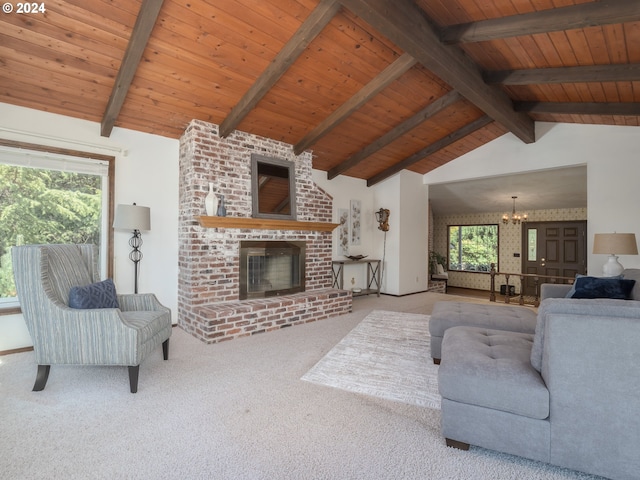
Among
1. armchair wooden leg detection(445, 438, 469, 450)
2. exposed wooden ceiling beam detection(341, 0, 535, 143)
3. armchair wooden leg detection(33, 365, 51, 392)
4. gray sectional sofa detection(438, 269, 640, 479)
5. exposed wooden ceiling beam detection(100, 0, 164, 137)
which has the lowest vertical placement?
armchair wooden leg detection(445, 438, 469, 450)

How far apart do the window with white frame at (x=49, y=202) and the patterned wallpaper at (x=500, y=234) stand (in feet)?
27.6

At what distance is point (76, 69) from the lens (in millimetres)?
3025

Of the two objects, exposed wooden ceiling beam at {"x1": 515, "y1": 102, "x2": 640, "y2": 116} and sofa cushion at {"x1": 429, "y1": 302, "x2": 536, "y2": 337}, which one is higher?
exposed wooden ceiling beam at {"x1": 515, "y1": 102, "x2": 640, "y2": 116}

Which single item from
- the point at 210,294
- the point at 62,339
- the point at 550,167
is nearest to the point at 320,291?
the point at 210,294

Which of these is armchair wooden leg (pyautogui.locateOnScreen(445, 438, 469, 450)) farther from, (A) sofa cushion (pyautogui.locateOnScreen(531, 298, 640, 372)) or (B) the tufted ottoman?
(B) the tufted ottoman

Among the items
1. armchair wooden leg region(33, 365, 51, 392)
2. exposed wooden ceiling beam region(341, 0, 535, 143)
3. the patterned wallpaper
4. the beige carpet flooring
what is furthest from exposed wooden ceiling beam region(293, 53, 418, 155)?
the patterned wallpaper

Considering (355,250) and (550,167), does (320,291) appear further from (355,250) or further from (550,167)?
(550,167)

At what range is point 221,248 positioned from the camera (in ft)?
13.7

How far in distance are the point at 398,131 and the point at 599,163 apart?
2966 mm

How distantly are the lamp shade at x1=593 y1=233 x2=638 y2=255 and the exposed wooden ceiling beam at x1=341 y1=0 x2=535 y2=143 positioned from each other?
199 centimetres

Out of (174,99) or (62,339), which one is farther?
(174,99)

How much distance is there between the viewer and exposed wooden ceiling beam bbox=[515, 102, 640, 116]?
406 centimetres

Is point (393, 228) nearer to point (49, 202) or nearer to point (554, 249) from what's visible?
point (554, 249)

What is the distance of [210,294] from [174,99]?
229 cm
